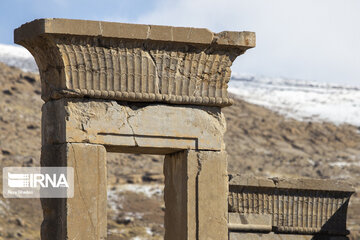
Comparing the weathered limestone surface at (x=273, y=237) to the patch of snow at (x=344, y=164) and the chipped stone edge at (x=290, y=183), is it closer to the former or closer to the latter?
the chipped stone edge at (x=290, y=183)

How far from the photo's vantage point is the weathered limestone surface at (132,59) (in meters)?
7.00

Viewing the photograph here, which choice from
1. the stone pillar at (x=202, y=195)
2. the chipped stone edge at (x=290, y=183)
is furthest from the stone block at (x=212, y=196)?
the chipped stone edge at (x=290, y=183)

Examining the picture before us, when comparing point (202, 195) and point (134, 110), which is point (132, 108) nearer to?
point (134, 110)

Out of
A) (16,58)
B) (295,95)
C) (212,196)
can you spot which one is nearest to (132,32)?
(212,196)

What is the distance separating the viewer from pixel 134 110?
23.9 feet

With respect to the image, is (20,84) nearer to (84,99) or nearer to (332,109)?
(332,109)

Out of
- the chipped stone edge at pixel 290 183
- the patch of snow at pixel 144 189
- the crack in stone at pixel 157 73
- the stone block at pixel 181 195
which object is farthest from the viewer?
the patch of snow at pixel 144 189

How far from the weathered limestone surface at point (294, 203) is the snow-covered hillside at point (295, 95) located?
137 ft

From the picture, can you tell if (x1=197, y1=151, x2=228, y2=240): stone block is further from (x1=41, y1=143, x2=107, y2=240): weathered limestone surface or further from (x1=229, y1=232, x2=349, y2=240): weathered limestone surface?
(x1=229, y1=232, x2=349, y2=240): weathered limestone surface

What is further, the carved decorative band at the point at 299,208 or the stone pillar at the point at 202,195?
the carved decorative band at the point at 299,208

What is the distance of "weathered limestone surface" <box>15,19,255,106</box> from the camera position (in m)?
7.00

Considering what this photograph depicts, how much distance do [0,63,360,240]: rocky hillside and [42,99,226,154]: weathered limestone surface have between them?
21.4 m

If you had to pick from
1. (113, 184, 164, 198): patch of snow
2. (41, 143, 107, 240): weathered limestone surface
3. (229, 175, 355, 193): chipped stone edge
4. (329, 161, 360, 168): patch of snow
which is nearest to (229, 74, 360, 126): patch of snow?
(329, 161, 360, 168): patch of snow

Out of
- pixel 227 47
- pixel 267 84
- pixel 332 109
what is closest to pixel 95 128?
pixel 227 47
